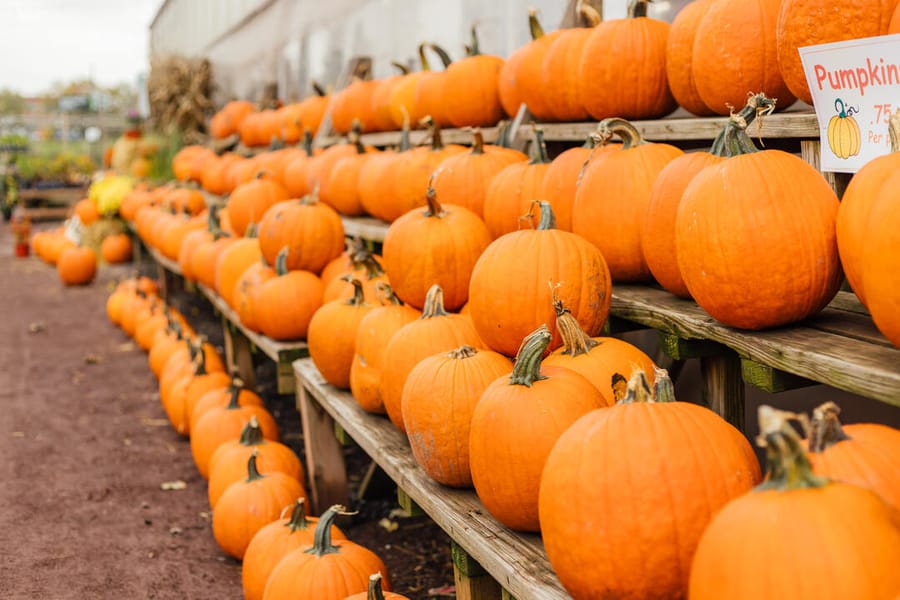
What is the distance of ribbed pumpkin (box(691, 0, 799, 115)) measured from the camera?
2131 mm

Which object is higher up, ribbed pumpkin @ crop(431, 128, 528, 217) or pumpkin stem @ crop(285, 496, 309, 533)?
ribbed pumpkin @ crop(431, 128, 528, 217)

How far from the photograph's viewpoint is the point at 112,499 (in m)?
3.85

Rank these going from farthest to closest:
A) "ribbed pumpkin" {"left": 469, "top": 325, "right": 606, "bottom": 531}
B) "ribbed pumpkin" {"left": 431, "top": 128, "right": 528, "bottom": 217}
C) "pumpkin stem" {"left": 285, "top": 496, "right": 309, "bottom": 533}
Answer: "ribbed pumpkin" {"left": 431, "top": 128, "right": 528, "bottom": 217} → "pumpkin stem" {"left": 285, "top": 496, "right": 309, "bottom": 533} → "ribbed pumpkin" {"left": 469, "top": 325, "right": 606, "bottom": 531}

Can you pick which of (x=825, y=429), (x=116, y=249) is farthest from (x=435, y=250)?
(x=116, y=249)

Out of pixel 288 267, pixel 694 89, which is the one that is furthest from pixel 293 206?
pixel 694 89

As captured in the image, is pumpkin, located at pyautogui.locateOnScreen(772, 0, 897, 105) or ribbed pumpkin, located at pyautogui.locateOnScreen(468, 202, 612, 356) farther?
ribbed pumpkin, located at pyautogui.locateOnScreen(468, 202, 612, 356)

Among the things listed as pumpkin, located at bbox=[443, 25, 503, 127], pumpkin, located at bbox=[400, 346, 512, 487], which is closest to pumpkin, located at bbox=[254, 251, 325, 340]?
pumpkin, located at bbox=[443, 25, 503, 127]

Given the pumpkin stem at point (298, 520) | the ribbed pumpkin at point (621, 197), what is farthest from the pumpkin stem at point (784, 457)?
the pumpkin stem at point (298, 520)

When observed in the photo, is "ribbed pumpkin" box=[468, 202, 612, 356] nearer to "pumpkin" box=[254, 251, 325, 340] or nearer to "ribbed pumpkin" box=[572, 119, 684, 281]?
"ribbed pumpkin" box=[572, 119, 684, 281]

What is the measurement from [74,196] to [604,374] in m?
17.7

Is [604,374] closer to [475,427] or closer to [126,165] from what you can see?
[475,427]

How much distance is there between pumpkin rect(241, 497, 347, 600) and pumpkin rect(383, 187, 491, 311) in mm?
790

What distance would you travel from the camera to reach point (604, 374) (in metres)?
1.96

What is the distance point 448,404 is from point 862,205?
1.04 metres
